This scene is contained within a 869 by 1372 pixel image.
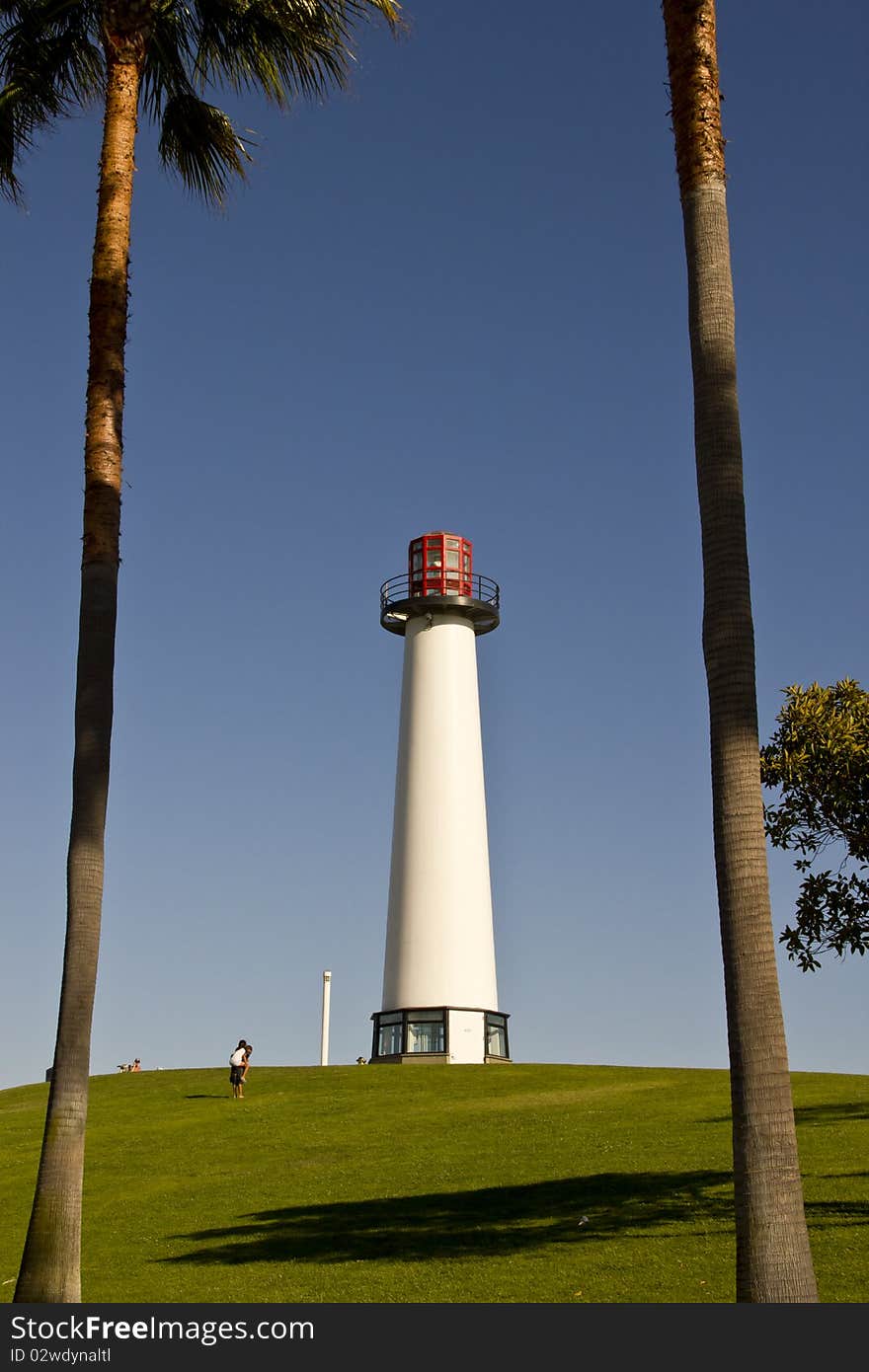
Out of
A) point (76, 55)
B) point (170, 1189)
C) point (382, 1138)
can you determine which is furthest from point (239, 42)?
point (382, 1138)

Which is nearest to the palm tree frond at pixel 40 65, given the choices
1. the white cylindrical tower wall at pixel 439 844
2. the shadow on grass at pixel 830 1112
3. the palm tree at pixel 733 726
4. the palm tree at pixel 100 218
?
the palm tree at pixel 100 218

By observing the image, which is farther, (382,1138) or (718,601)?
(382,1138)

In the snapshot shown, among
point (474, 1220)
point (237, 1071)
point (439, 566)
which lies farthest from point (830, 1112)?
point (439, 566)

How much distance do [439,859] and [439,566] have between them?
1197 centimetres

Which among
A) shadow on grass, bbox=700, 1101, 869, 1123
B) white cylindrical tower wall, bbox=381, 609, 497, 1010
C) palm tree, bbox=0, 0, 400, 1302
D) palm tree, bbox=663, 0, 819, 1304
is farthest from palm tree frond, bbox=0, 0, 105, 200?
white cylindrical tower wall, bbox=381, 609, 497, 1010

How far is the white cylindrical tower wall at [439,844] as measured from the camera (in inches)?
2042

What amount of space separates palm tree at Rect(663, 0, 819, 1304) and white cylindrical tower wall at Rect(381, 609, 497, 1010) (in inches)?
1538

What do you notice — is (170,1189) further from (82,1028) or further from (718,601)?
→ (718,601)

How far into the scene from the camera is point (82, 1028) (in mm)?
16656

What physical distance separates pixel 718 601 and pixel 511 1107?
2698 centimetres

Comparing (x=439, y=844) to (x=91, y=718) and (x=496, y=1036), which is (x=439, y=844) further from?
(x=91, y=718)

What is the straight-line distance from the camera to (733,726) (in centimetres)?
1284

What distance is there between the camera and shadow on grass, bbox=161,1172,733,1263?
2158cm
